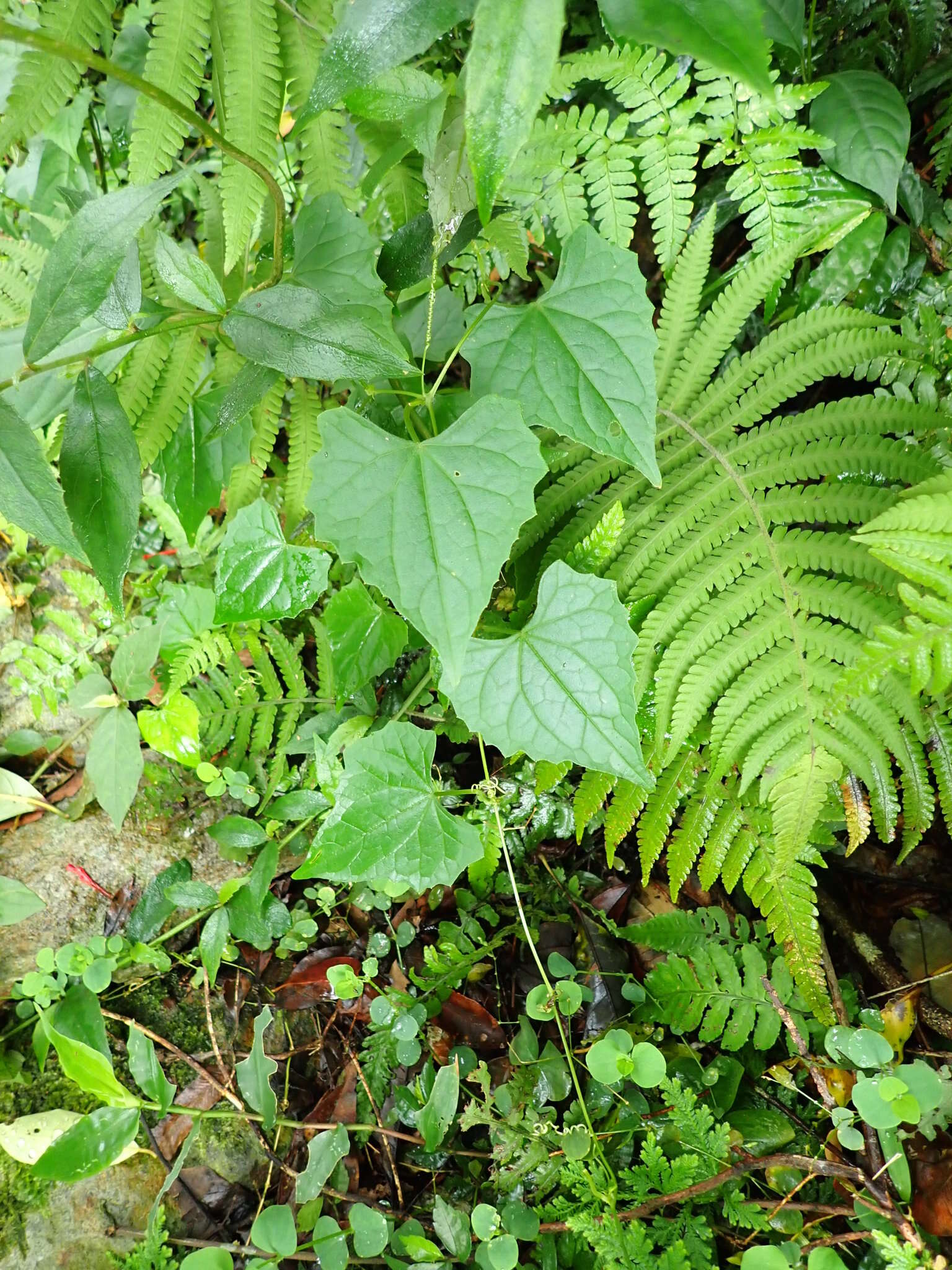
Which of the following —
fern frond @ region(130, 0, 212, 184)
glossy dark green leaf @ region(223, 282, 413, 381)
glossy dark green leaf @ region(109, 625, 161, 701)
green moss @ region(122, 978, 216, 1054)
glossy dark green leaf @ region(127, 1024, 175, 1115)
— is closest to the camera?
glossy dark green leaf @ region(223, 282, 413, 381)

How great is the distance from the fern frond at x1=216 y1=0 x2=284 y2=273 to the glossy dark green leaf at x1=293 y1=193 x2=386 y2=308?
0.15 meters

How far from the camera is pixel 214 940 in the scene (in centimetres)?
208

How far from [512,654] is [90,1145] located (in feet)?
4.80

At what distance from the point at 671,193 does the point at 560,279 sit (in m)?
0.44

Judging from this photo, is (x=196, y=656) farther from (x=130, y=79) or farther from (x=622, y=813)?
(x=130, y=79)

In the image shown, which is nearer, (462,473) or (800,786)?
(462,473)

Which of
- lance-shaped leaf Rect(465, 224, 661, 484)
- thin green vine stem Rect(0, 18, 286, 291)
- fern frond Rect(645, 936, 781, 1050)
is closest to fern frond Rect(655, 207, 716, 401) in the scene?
lance-shaped leaf Rect(465, 224, 661, 484)

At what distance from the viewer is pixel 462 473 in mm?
1409

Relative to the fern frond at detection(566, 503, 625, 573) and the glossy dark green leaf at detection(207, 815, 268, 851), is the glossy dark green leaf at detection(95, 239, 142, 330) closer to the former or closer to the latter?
the fern frond at detection(566, 503, 625, 573)

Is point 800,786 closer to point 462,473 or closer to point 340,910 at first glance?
point 462,473

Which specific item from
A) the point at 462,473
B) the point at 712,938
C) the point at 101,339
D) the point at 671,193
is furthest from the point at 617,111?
the point at 712,938

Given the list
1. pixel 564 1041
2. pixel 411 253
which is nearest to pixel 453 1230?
pixel 564 1041

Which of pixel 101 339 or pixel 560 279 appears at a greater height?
pixel 560 279

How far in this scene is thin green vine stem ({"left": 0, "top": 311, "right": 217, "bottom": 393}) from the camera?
4.82 ft
